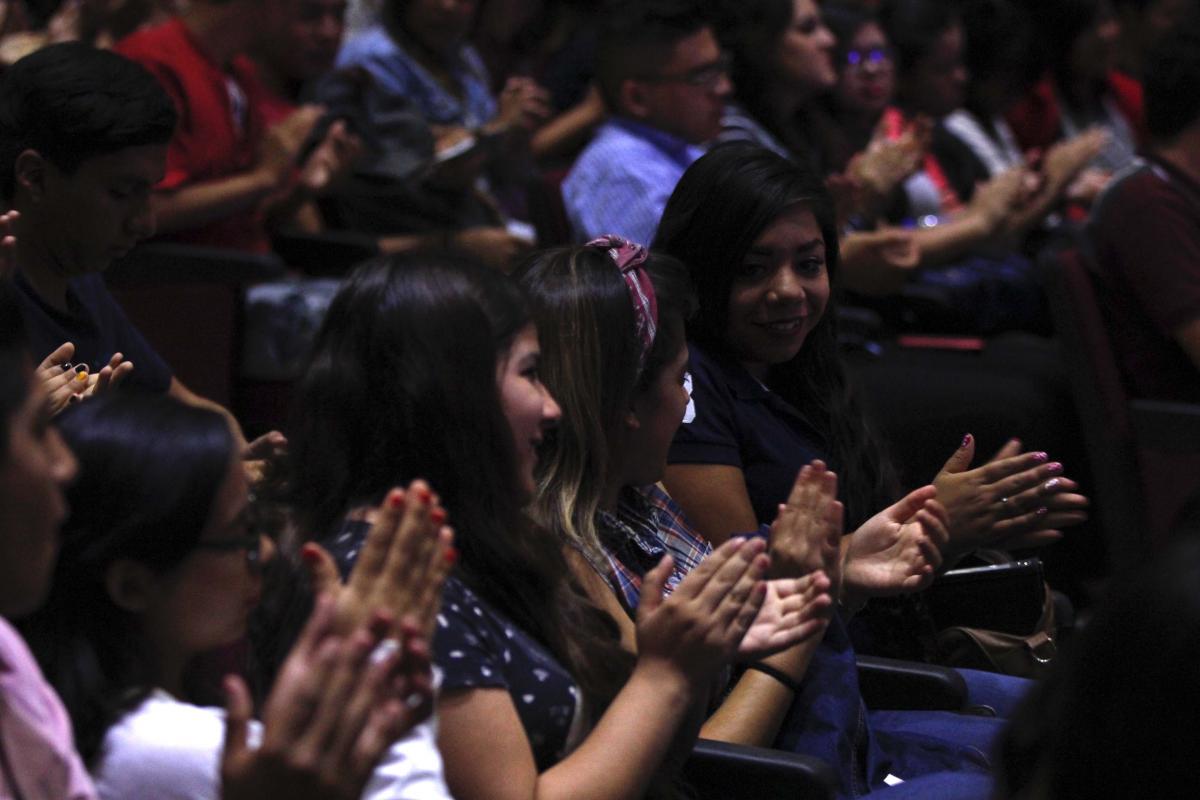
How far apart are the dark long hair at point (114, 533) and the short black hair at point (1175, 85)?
2464mm

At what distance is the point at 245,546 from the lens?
1.25 meters

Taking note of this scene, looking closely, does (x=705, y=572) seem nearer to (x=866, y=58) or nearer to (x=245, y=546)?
(x=245, y=546)

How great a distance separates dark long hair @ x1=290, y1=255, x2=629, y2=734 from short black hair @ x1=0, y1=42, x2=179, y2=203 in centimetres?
94

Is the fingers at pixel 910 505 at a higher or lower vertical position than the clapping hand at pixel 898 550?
higher

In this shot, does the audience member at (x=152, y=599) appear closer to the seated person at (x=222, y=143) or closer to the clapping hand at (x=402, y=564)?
the clapping hand at (x=402, y=564)

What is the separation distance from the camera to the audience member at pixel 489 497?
139 cm

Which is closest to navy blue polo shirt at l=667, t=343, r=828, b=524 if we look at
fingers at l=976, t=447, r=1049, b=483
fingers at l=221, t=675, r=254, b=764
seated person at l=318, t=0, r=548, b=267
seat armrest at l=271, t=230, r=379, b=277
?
fingers at l=976, t=447, r=1049, b=483

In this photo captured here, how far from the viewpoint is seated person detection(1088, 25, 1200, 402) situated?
3008mm

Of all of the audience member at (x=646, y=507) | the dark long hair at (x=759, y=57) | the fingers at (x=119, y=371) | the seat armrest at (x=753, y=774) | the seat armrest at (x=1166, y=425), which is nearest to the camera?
the seat armrest at (x=753, y=774)

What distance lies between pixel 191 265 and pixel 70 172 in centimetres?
87

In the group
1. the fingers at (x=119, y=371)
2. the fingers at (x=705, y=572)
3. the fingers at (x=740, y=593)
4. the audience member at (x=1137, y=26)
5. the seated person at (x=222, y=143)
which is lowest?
the audience member at (x=1137, y=26)

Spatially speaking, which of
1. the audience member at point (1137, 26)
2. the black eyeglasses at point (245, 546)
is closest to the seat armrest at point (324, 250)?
the black eyeglasses at point (245, 546)

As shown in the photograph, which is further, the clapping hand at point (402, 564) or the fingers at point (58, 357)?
the fingers at point (58, 357)

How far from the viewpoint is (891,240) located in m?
3.64
